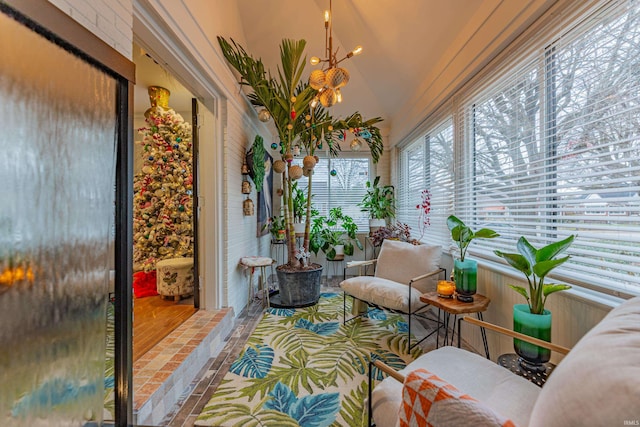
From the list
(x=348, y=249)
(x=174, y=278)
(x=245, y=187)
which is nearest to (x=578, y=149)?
(x=245, y=187)

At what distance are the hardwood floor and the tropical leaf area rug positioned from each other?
69cm

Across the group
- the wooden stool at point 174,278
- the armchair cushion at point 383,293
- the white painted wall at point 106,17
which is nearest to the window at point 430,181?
the armchair cushion at point 383,293

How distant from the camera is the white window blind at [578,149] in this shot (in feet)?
3.99

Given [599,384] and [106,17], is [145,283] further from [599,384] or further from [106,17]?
[599,384]

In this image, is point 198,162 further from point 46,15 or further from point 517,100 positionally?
point 517,100

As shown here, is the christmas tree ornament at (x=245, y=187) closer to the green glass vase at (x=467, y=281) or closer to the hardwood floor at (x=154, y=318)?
the hardwood floor at (x=154, y=318)

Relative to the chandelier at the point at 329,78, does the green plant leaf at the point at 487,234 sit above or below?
below

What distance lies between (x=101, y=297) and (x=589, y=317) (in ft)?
7.32

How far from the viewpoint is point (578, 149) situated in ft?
4.75

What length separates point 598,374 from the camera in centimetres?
56

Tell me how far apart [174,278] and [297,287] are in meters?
1.45

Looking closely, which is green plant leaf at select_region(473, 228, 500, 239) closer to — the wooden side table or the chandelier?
the wooden side table

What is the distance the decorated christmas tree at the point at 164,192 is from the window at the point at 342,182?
83.3 inches

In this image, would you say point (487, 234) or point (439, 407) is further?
point (487, 234)
